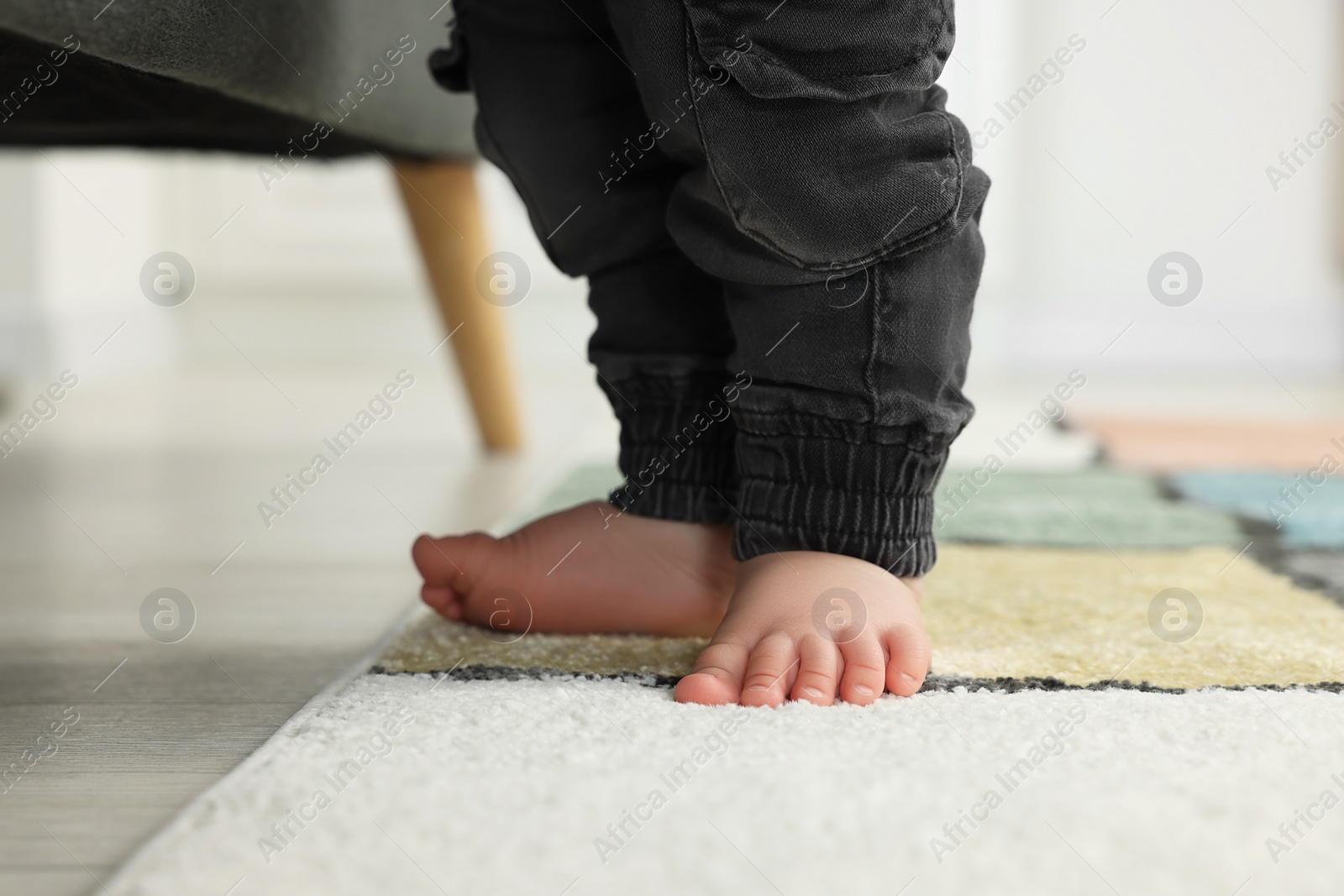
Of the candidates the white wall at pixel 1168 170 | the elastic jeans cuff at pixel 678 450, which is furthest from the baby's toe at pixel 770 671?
the white wall at pixel 1168 170

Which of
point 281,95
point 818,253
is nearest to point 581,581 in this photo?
point 818,253

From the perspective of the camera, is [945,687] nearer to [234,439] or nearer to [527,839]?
[527,839]

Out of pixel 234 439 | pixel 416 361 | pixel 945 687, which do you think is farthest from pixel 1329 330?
pixel 945 687

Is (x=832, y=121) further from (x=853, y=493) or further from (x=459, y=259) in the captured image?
(x=459, y=259)

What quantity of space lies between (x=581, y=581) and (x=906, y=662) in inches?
6.0

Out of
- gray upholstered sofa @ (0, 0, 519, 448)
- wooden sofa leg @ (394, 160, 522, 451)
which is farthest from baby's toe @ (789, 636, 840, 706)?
wooden sofa leg @ (394, 160, 522, 451)

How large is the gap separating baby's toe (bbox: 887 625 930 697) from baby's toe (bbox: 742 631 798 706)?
4cm

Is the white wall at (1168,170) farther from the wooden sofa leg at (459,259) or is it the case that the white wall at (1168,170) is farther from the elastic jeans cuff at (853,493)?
the elastic jeans cuff at (853,493)

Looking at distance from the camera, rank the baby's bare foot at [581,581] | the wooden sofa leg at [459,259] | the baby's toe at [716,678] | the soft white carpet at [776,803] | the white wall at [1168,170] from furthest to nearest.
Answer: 1. the white wall at [1168,170]
2. the wooden sofa leg at [459,259]
3. the baby's bare foot at [581,581]
4. the baby's toe at [716,678]
5. the soft white carpet at [776,803]

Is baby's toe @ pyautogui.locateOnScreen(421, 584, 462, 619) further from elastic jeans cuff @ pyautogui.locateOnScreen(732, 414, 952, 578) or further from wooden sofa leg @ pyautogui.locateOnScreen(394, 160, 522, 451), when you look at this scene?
wooden sofa leg @ pyautogui.locateOnScreen(394, 160, 522, 451)

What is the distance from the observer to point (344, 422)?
1.41 metres

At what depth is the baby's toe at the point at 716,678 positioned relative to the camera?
401mm

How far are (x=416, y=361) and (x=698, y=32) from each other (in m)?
1.72

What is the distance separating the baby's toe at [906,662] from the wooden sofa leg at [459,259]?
27.6 inches
